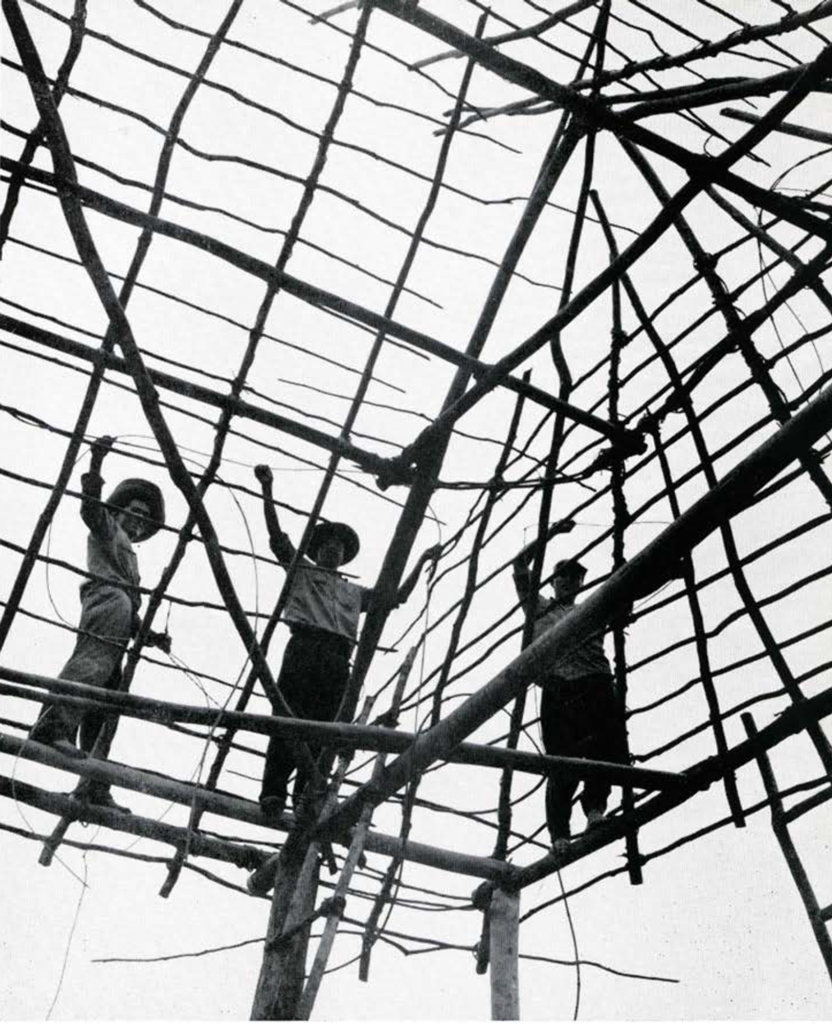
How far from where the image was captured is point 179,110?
339cm

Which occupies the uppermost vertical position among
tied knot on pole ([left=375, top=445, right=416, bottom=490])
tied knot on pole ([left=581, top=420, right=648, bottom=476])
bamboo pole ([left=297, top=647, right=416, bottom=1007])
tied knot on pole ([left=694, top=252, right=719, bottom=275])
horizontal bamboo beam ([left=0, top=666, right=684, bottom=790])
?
tied knot on pole ([left=694, top=252, right=719, bottom=275])

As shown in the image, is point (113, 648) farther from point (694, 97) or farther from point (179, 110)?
point (694, 97)

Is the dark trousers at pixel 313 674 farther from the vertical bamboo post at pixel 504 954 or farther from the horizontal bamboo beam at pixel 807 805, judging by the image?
the horizontal bamboo beam at pixel 807 805

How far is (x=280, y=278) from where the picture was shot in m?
3.44

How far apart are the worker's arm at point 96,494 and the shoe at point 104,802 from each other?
1.36 metres

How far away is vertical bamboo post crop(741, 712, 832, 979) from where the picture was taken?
317cm

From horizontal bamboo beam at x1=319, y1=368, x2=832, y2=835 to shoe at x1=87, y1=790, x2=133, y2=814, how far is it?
5.72 ft

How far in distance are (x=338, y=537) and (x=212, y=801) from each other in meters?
1.76

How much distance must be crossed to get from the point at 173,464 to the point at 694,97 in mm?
2168

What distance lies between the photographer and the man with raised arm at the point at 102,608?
14.3 feet

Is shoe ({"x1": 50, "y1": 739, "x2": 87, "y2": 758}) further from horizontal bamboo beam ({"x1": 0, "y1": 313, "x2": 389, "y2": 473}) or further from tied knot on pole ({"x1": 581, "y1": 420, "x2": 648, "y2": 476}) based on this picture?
tied knot on pole ({"x1": 581, "y1": 420, "x2": 648, "y2": 476})

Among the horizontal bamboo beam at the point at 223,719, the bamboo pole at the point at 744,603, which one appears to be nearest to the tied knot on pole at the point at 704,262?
the bamboo pole at the point at 744,603

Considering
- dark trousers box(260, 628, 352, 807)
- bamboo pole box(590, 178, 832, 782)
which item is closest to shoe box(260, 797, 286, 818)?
dark trousers box(260, 628, 352, 807)

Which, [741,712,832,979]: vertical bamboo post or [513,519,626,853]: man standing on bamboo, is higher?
[513,519,626,853]: man standing on bamboo
